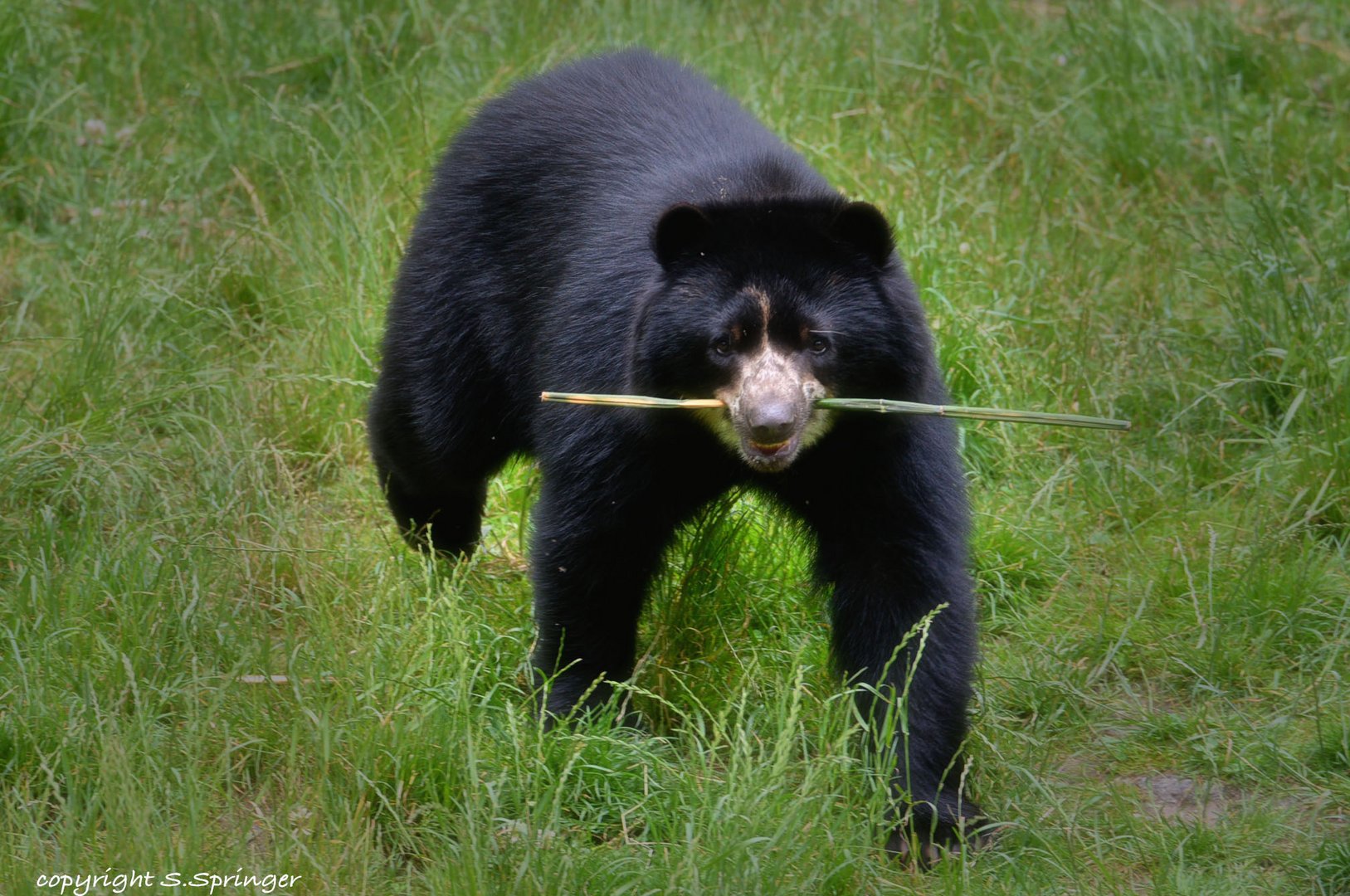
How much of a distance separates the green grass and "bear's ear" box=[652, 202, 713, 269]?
0.94 meters

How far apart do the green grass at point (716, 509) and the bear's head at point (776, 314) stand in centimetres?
67

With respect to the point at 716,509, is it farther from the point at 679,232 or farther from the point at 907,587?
the point at 679,232

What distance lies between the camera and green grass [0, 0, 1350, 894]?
372cm

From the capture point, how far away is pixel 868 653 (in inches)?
161

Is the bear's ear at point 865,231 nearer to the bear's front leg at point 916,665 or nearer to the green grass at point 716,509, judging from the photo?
the bear's front leg at point 916,665

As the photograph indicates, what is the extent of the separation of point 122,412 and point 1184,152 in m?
4.81

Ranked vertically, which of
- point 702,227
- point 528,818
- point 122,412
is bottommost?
point 528,818

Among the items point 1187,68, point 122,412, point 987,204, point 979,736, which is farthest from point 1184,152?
point 122,412

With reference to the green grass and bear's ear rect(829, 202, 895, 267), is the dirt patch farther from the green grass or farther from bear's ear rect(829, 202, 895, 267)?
bear's ear rect(829, 202, 895, 267)

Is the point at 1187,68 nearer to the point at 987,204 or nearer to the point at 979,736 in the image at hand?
the point at 987,204

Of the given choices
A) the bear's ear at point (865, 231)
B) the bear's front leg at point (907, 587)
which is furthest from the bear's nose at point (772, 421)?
the bear's ear at point (865, 231)

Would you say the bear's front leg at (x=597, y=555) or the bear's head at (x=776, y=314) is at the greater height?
the bear's head at (x=776, y=314)

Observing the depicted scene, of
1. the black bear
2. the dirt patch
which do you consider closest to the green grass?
the dirt patch

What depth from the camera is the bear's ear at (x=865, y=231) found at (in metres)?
3.90
